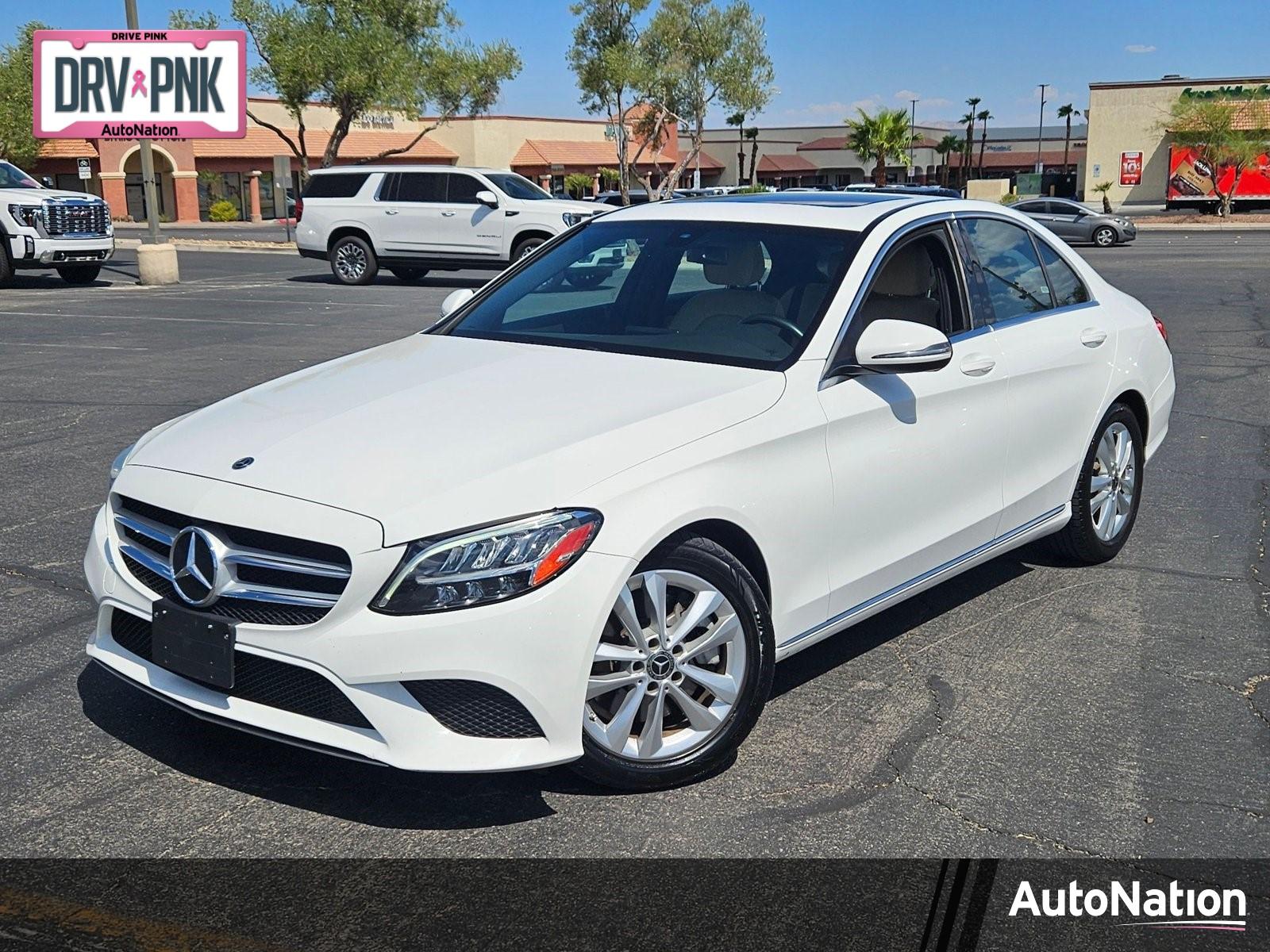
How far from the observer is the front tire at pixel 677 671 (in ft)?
12.3

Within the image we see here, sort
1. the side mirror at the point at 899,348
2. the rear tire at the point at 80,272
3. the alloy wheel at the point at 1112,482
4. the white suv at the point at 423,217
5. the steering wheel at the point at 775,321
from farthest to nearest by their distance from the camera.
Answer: the white suv at the point at 423,217
the rear tire at the point at 80,272
the alloy wheel at the point at 1112,482
the steering wheel at the point at 775,321
the side mirror at the point at 899,348

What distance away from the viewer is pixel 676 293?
5.16 meters

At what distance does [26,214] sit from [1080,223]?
27.3m

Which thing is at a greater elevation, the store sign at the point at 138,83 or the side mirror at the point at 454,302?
the store sign at the point at 138,83

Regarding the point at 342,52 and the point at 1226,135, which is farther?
the point at 1226,135

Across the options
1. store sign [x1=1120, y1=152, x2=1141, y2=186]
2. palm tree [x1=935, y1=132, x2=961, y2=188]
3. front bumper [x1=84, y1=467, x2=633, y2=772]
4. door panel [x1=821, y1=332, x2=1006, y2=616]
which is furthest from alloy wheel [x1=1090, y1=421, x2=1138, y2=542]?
palm tree [x1=935, y1=132, x2=961, y2=188]

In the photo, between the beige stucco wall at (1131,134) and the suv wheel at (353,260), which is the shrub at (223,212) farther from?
the beige stucco wall at (1131,134)

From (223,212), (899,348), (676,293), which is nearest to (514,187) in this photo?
(676,293)

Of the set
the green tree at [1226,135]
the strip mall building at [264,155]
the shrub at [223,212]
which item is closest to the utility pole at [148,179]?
the strip mall building at [264,155]

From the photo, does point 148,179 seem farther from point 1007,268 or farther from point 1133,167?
point 1133,167

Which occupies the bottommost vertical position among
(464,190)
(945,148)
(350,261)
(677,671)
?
(677,671)

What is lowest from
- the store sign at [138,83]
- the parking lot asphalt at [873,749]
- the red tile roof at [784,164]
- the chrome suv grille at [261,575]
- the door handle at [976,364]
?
the parking lot asphalt at [873,749]

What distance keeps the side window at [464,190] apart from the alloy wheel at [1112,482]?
724 inches

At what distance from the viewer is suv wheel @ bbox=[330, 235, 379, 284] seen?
2380 centimetres
